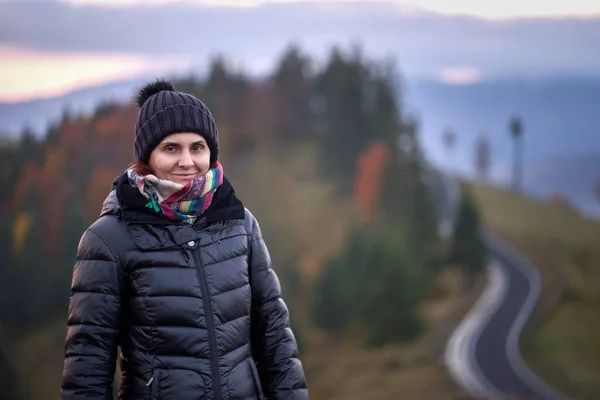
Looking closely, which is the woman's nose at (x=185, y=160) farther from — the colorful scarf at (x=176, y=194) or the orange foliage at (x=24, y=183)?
the orange foliage at (x=24, y=183)

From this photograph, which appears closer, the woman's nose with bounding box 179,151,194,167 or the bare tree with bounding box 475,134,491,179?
the woman's nose with bounding box 179,151,194,167

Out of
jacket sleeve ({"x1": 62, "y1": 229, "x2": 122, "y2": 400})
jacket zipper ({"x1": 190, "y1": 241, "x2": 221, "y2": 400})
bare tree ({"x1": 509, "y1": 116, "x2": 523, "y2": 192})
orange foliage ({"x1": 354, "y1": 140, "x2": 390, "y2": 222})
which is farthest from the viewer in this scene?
orange foliage ({"x1": 354, "y1": 140, "x2": 390, "y2": 222})

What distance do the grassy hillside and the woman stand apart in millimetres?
19910

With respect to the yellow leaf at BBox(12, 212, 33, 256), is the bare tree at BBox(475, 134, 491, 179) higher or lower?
higher

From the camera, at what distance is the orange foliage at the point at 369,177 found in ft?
98.2

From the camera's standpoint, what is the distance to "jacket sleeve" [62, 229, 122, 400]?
251 centimetres

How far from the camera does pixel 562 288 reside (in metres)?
23.8

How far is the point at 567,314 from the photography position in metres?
22.9

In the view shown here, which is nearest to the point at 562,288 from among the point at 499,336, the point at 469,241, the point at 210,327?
the point at 499,336

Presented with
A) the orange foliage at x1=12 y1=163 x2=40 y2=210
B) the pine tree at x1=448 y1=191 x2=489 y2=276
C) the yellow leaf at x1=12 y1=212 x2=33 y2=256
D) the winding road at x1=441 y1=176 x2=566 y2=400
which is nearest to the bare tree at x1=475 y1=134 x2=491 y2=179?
the pine tree at x1=448 y1=191 x2=489 y2=276

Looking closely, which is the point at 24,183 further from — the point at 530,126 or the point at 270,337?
the point at 270,337

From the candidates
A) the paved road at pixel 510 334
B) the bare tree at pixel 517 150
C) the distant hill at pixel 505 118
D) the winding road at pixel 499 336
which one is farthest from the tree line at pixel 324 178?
the bare tree at pixel 517 150

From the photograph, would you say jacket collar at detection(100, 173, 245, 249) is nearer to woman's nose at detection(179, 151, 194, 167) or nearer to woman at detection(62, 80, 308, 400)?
woman at detection(62, 80, 308, 400)

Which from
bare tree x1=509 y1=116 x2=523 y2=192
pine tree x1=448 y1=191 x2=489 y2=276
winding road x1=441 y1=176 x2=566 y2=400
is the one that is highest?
bare tree x1=509 y1=116 x2=523 y2=192
